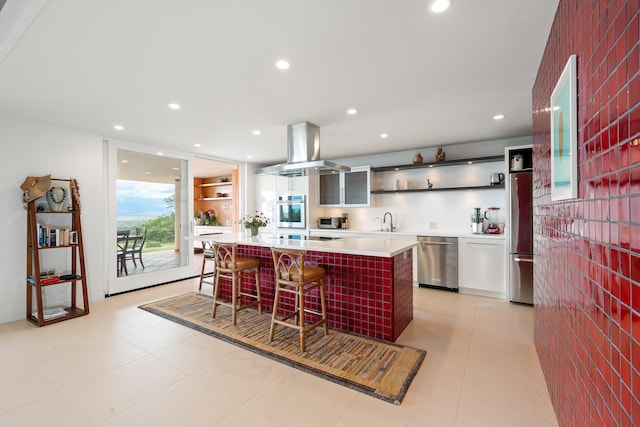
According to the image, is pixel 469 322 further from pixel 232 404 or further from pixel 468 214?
pixel 232 404

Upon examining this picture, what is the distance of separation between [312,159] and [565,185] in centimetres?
268

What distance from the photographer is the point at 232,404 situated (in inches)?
76.2

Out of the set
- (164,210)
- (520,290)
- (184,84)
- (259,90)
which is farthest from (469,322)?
(164,210)

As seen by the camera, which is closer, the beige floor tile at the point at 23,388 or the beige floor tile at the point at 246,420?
the beige floor tile at the point at 246,420

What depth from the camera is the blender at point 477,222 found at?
446 cm

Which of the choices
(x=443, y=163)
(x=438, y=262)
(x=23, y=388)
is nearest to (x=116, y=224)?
(x=23, y=388)

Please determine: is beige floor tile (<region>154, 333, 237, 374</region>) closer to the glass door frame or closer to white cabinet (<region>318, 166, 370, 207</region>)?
the glass door frame

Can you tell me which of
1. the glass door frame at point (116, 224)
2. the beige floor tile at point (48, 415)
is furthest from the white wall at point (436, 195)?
the beige floor tile at point (48, 415)

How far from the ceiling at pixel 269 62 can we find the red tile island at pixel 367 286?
61.1 inches

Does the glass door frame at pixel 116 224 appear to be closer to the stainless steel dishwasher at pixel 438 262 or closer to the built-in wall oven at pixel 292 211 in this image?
the built-in wall oven at pixel 292 211

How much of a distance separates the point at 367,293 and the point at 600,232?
2.06 m

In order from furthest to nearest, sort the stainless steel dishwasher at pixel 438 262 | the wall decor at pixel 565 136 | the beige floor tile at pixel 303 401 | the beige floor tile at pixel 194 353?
the stainless steel dishwasher at pixel 438 262, the beige floor tile at pixel 194 353, the beige floor tile at pixel 303 401, the wall decor at pixel 565 136

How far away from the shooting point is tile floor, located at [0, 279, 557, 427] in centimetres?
181

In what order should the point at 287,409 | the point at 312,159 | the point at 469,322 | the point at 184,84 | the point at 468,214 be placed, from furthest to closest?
the point at 468,214 → the point at 312,159 → the point at 469,322 → the point at 184,84 → the point at 287,409
